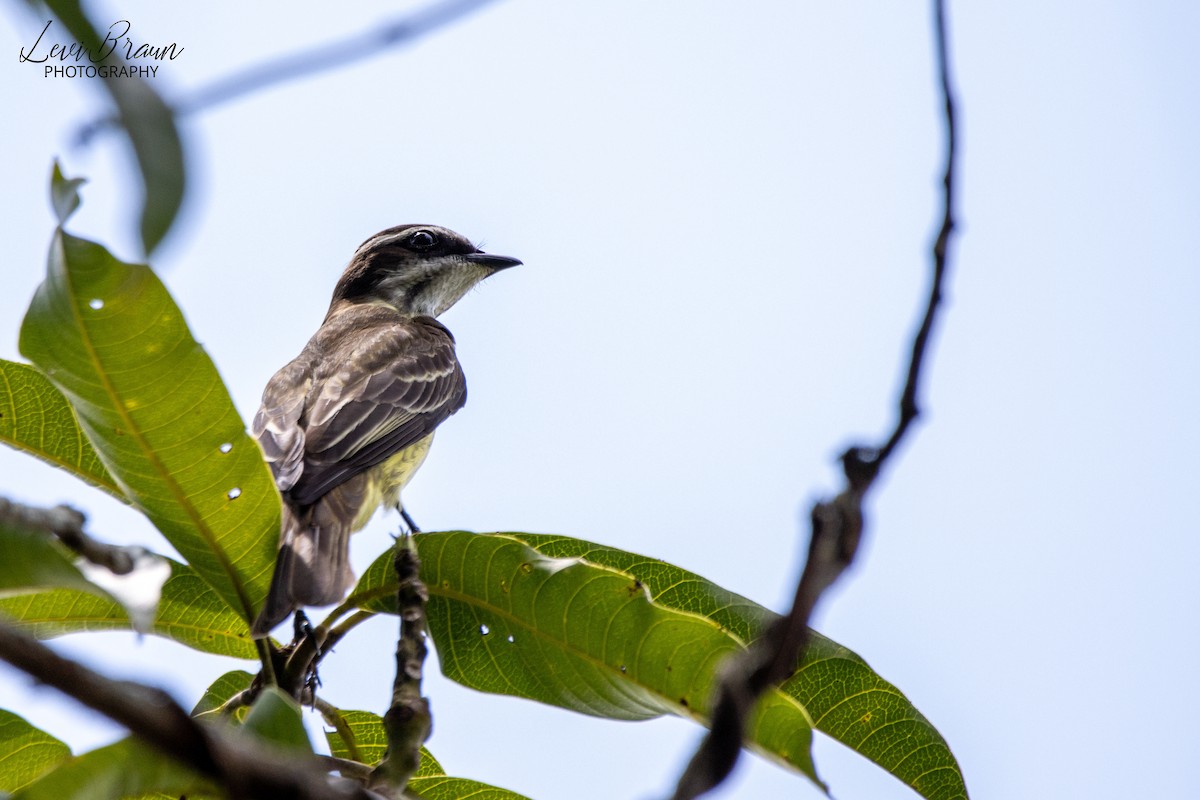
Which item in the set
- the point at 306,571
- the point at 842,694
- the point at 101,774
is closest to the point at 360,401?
the point at 306,571

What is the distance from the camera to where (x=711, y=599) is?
3.51 meters

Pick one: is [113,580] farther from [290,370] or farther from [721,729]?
[290,370]

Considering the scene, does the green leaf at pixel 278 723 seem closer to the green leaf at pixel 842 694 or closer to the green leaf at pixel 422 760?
the green leaf at pixel 422 760

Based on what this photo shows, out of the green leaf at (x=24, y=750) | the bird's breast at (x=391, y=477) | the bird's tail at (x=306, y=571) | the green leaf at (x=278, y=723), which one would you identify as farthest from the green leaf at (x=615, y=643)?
the bird's breast at (x=391, y=477)

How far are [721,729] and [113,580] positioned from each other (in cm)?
154

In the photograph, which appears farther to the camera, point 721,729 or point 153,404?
point 153,404

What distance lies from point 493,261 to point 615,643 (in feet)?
17.3

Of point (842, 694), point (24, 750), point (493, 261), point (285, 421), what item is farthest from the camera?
point (493, 261)

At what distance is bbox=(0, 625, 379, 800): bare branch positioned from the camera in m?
1.05

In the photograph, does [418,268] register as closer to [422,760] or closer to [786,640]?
[422,760]

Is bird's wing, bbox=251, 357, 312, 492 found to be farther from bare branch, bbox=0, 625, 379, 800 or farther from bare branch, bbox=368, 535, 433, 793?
bare branch, bbox=0, 625, 379, 800

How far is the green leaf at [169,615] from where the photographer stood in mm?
3463

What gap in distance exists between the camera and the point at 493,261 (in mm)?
8203

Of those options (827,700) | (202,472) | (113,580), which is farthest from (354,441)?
(113,580)
